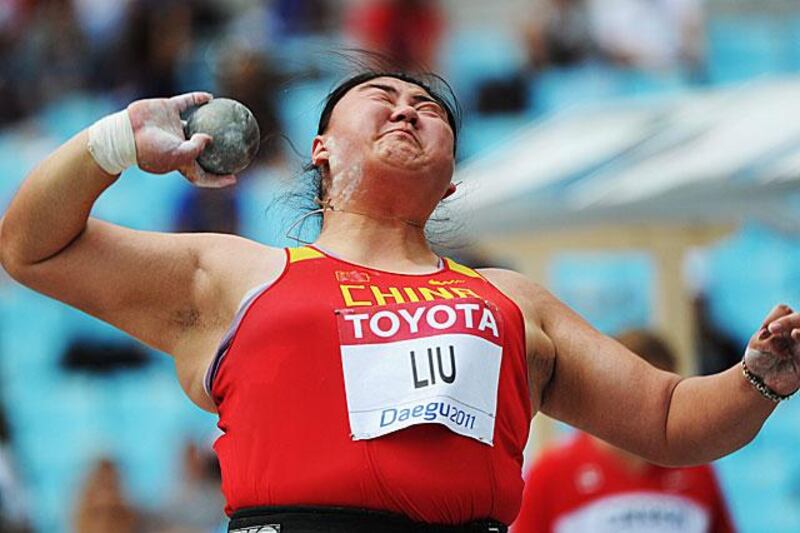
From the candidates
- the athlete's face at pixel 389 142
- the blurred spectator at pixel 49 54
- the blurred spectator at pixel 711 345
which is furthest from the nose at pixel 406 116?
the blurred spectator at pixel 49 54

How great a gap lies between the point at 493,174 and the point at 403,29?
3.22 metres

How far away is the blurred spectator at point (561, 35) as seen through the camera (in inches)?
399

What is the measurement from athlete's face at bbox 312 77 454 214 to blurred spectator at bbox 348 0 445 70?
6.42 metres

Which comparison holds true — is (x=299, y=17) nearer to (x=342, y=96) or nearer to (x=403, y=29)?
(x=403, y=29)

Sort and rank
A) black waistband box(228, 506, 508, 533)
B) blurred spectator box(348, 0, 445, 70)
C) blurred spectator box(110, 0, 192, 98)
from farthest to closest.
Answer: blurred spectator box(110, 0, 192, 98), blurred spectator box(348, 0, 445, 70), black waistband box(228, 506, 508, 533)

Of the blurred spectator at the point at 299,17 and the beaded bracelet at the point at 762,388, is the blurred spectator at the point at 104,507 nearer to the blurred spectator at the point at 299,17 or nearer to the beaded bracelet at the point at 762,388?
the blurred spectator at the point at 299,17

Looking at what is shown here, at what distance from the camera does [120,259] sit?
3.52 m

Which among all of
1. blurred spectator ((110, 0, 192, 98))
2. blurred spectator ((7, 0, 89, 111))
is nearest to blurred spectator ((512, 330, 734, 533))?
blurred spectator ((110, 0, 192, 98))

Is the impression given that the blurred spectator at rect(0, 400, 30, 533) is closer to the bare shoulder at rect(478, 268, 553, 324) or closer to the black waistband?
the bare shoulder at rect(478, 268, 553, 324)

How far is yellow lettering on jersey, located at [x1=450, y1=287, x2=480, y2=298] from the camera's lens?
354cm

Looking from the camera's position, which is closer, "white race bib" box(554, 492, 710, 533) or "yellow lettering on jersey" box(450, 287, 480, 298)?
"yellow lettering on jersey" box(450, 287, 480, 298)

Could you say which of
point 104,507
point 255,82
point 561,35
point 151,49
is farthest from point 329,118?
point 151,49

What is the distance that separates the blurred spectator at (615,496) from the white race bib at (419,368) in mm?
2265

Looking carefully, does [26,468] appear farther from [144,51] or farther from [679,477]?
[679,477]
